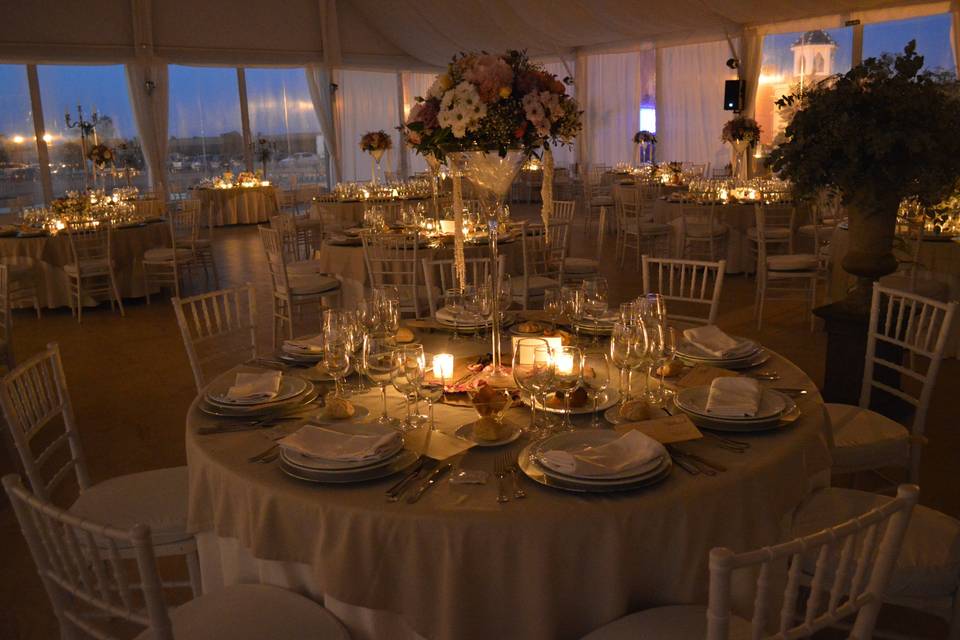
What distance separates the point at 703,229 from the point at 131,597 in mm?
7107

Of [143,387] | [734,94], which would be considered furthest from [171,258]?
[734,94]

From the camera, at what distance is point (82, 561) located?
168 cm

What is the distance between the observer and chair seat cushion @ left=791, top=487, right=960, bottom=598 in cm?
205

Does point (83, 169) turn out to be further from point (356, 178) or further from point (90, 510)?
point (90, 510)

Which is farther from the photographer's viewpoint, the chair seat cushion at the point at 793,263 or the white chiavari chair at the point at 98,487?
the chair seat cushion at the point at 793,263

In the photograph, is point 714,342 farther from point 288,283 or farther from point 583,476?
point 288,283

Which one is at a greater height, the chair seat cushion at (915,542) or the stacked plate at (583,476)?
the stacked plate at (583,476)

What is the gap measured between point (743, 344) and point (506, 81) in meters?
1.19

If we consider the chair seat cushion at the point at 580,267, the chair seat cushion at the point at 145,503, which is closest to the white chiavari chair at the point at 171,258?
the chair seat cushion at the point at 580,267

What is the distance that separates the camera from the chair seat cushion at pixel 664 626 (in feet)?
5.60

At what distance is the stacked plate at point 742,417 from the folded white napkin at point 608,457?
26 centimetres

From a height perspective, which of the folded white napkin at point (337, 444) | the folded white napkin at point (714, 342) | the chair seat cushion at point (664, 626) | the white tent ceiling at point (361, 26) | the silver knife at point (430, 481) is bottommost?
the chair seat cushion at point (664, 626)

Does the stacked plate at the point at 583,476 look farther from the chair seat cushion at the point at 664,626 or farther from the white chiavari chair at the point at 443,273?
the white chiavari chair at the point at 443,273

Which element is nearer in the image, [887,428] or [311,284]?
[887,428]
